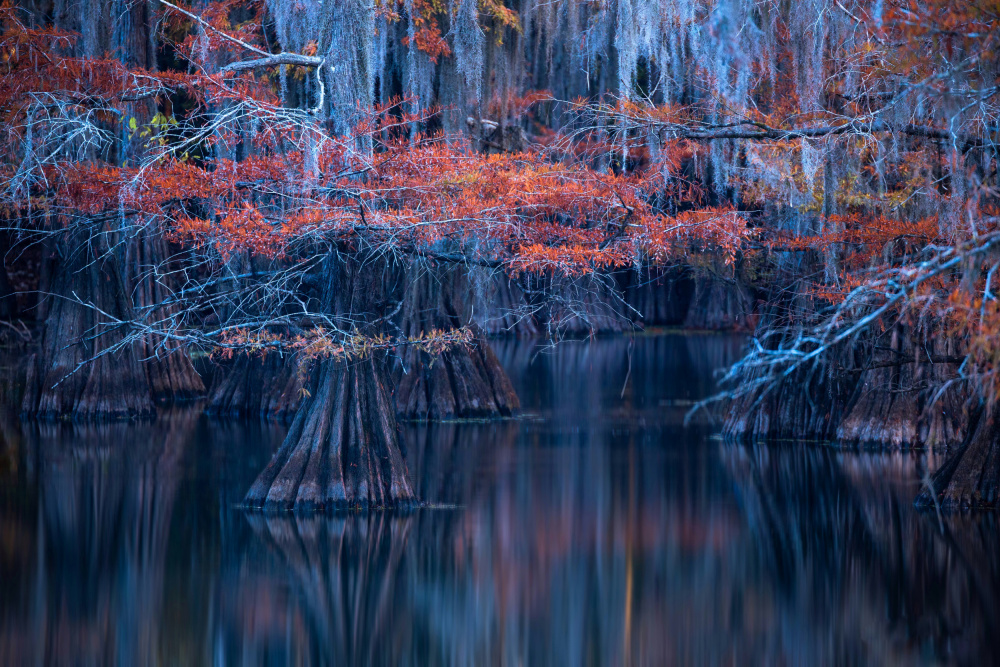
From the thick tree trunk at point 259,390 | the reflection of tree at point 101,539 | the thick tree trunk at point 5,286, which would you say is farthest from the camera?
the thick tree trunk at point 5,286

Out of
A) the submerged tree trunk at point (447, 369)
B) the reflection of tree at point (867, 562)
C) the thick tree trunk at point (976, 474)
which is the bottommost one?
the reflection of tree at point (867, 562)

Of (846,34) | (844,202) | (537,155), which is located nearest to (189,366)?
(537,155)

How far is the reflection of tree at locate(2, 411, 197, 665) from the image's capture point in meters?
6.49

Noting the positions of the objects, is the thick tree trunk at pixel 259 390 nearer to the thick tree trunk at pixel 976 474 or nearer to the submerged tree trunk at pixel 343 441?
the submerged tree trunk at pixel 343 441

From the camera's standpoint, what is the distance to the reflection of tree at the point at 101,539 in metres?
6.49

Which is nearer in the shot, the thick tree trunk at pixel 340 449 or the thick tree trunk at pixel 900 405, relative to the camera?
the thick tree trunk at pixel 340 449

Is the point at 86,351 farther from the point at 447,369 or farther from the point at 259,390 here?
the point at 447,369

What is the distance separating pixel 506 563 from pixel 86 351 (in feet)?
26.4

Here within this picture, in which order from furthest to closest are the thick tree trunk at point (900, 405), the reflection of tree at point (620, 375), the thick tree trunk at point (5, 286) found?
the reflection of tree at point (620, 375)
the thick tree trunk at point (5, 286)
the thick tree trunk at point (900, 405)

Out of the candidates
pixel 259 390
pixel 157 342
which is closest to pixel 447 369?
pixel 259 390

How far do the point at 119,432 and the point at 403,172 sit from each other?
256 inches

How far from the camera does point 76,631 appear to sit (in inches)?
262

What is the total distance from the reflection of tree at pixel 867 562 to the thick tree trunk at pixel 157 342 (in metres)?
7.67

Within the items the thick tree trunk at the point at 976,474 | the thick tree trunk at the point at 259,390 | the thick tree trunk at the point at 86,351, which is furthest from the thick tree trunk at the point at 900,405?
the thick tree trunk at the point at 86,351
